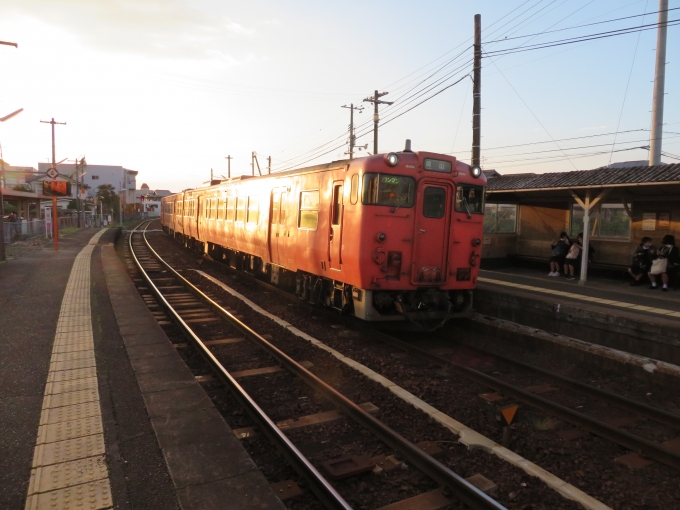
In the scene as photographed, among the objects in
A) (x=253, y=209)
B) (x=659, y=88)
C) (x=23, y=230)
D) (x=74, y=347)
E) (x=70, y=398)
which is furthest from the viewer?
(x=23, y=230)

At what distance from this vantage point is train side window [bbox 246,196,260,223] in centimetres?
1251

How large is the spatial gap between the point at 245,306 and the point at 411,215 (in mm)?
4663

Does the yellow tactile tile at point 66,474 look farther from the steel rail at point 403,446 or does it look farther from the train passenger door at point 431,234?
the train passenger door at point 431,234

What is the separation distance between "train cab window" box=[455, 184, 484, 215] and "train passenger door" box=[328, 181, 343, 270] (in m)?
1.93

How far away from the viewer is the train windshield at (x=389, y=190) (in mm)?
7508

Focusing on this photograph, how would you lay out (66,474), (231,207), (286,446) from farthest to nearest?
(231,207) → (286,446) → (66,474)

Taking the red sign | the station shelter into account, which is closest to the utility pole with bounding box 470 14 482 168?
the station shelter

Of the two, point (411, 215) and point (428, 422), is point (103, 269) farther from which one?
point (428, 422)

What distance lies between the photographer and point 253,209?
1287cm

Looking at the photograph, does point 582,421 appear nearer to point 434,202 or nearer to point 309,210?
point 434,202

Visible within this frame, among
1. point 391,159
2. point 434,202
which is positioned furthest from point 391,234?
point 391,159

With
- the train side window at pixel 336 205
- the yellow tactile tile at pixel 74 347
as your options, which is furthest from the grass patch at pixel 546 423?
the yellow tactile tile at pixel 74 347

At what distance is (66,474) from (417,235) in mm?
5639

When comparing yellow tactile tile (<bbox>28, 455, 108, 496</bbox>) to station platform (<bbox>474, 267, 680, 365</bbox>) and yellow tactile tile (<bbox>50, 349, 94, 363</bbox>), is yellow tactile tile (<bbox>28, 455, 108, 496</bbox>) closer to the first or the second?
yellow tactile tile (<bbox>50, 349, 94, 363</bbox>)
